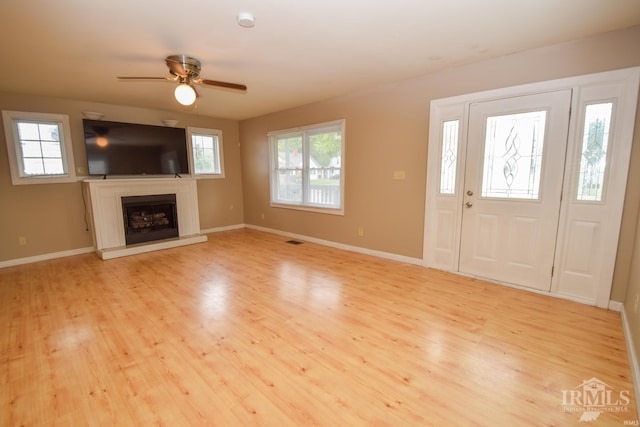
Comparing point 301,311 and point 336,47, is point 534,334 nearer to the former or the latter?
point 301,311

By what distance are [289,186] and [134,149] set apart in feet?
9.28

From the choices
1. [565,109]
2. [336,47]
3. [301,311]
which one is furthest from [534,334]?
[336,47]

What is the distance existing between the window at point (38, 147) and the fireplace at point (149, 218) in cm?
100

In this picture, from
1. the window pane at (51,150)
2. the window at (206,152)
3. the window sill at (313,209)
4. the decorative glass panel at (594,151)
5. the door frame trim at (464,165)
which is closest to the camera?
the door frame trim at (464,165)

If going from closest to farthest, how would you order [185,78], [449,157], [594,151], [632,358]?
[632,358] < [594,151] < [185,78] < [449,157]

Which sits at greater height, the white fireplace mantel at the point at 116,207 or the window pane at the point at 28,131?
the window pane at the point at 28,131

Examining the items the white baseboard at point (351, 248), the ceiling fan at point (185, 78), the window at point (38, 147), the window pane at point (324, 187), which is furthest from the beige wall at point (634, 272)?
the window at point (38, 147)

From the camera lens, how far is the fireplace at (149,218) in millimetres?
4750

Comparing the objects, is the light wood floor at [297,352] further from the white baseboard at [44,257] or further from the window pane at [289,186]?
the window pane at [289,186]

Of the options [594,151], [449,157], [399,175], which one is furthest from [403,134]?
[594,151]

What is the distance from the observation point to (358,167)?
4.47 m

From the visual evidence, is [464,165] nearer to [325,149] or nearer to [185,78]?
[325,149]

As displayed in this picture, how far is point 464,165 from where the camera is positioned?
338cm

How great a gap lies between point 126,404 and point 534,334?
9.62 ft
